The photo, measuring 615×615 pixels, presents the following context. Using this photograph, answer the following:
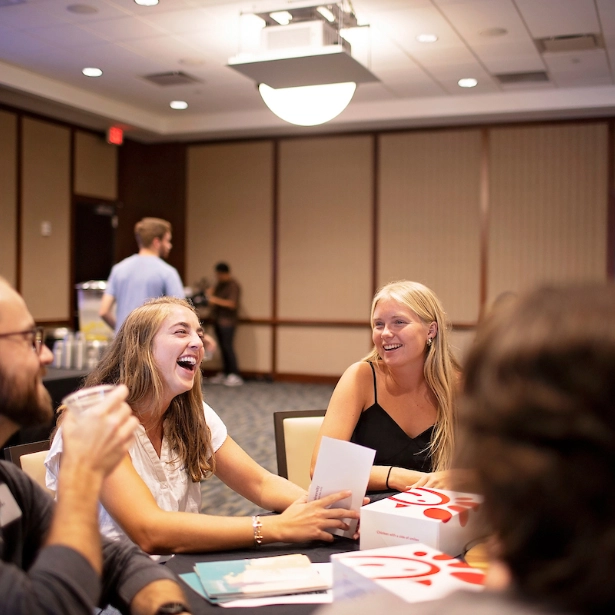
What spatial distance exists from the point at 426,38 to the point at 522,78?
5.78ft

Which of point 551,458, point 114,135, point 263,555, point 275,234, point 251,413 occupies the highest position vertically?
point 114,135

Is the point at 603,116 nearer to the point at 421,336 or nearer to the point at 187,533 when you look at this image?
the point at 421,336

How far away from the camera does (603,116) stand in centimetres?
839

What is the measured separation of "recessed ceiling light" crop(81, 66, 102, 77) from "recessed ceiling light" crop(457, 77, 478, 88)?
3.82 meters

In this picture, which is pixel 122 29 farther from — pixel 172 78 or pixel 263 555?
pixel 263 555

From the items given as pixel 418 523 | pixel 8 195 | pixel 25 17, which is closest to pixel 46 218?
pixel 8 195

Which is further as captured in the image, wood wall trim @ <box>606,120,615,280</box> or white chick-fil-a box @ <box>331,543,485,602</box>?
wood wall trim @ <box>606,120,615,280</box>

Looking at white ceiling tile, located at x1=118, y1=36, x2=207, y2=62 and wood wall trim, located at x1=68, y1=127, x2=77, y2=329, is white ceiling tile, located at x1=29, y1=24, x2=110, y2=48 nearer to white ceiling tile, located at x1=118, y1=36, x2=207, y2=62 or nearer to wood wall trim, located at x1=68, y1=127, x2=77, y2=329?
white ceiling tile, located at x1=118, y1=36, x2=207, y2=62

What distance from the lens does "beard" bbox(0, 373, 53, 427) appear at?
3.85 ft

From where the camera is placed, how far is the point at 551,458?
645 millimetres

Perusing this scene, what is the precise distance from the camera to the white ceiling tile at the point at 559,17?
213 inches

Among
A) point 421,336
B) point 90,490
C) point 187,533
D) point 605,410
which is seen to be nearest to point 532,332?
point 605,410

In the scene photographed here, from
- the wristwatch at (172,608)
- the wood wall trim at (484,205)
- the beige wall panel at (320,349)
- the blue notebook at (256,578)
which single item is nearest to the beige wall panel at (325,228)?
the beige wall panel at (320,349)

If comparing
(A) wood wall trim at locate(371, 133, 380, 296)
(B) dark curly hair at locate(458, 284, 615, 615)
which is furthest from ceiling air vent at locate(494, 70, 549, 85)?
(B) dark curly hair at locate(458, 284, 615, 615)
